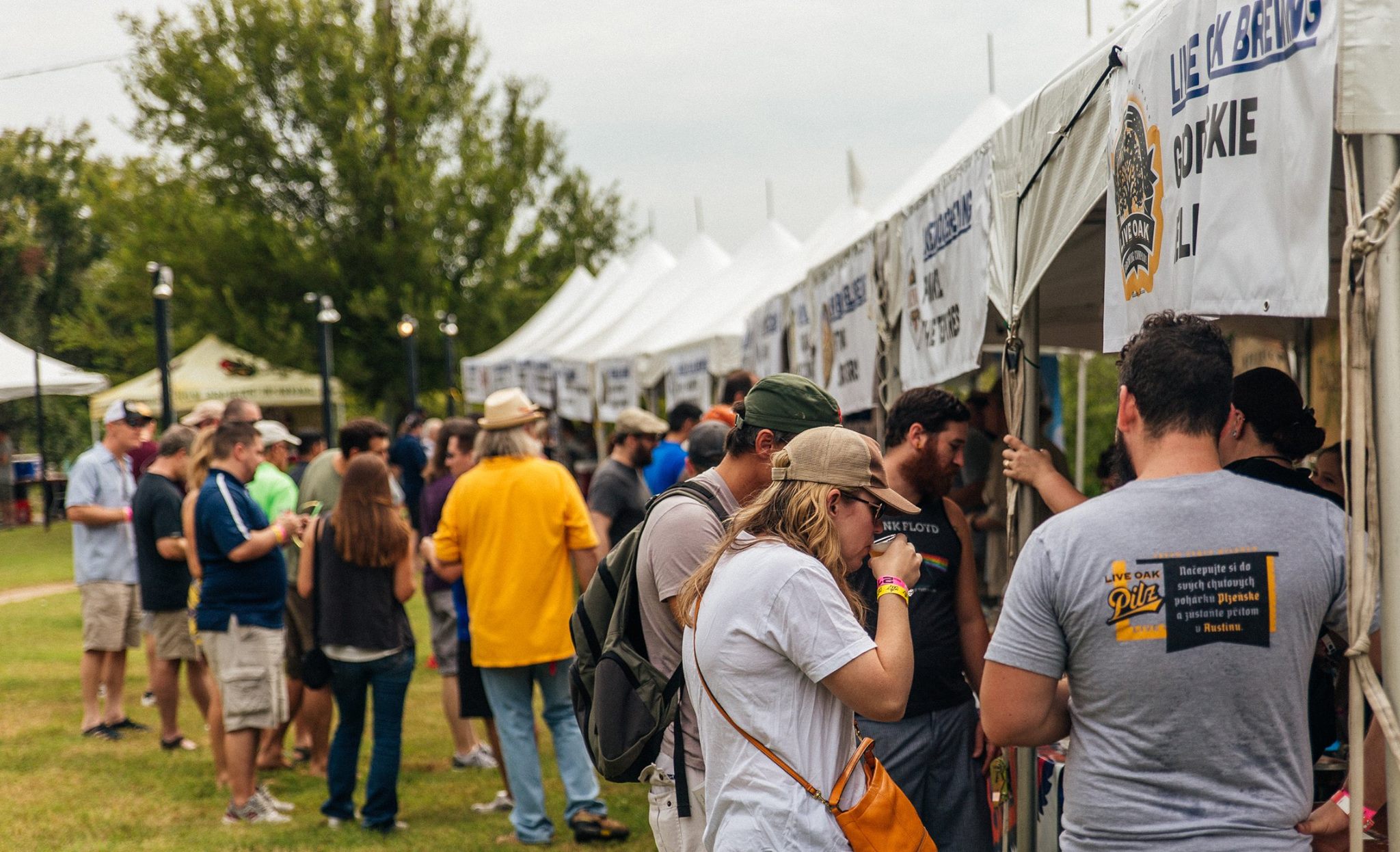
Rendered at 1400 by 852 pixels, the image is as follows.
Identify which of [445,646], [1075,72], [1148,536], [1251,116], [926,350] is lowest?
[445,646]

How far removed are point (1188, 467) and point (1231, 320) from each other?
326 cm

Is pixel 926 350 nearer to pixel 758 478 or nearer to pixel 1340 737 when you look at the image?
pixel 758 478

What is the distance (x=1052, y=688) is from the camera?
7.80 ft

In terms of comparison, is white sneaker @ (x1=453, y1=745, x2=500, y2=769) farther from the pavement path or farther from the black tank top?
the pavement path

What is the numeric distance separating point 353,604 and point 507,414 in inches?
47.8

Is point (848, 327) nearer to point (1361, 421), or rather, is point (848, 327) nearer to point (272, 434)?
point (272, 434)

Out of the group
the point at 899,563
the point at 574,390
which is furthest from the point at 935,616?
the point at 574,390

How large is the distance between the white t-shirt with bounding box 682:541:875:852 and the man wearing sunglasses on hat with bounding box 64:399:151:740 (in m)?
7.17

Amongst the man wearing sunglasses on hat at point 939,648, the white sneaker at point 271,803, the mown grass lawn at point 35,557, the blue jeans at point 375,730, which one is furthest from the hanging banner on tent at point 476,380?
the man wearing sunglasses on hat at point 939,648

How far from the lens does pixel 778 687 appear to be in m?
2.58

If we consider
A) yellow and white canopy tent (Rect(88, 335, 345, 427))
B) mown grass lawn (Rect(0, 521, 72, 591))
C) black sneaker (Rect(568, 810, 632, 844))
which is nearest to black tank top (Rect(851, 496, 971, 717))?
black sneaker (Rect(568, 810, 632, 844))

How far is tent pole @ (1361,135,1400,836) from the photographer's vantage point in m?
2.01

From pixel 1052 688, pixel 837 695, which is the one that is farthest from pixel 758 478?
pixel 1052 688

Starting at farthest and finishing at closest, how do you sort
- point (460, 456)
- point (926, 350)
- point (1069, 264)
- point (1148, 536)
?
1. point (460, 456)
2. point (1069, 264)
3. point (926, 350)
4. point (1148, 536)
